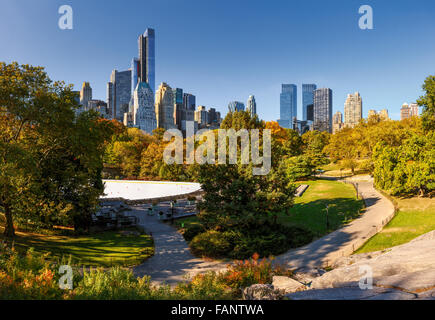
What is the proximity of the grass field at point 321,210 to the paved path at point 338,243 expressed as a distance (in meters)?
1.17

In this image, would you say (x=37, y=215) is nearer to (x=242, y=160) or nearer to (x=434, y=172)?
(x=242, y=160)

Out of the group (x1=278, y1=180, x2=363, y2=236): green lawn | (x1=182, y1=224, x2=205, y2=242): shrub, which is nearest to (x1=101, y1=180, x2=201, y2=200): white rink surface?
(x1=278, y1=180, x2=363, y2=236): green lawn

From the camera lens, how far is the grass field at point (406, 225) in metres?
16.8

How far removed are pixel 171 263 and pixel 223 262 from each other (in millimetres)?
2973

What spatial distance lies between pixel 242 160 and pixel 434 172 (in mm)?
22570

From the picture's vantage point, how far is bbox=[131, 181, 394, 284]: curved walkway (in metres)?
13.3

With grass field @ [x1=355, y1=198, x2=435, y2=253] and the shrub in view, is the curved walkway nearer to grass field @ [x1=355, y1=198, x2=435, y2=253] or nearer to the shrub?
the shrub

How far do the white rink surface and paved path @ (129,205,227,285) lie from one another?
75.1ft

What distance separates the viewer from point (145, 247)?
1633 centimetres

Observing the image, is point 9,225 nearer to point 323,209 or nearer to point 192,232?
point 192,232
